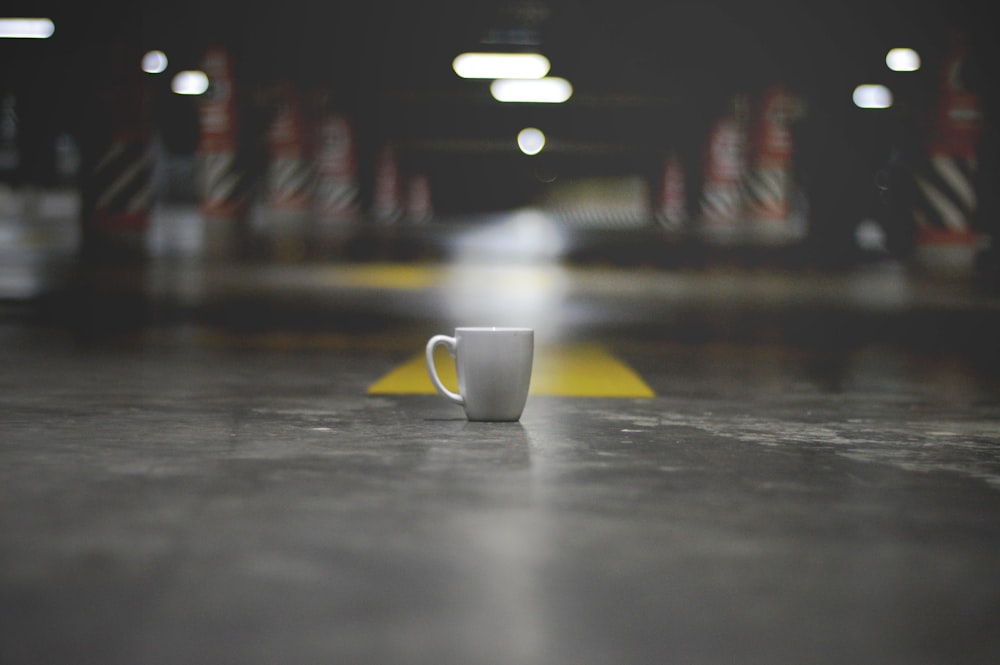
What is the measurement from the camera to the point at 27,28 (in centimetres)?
2594

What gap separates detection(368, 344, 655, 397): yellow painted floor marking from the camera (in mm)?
6719

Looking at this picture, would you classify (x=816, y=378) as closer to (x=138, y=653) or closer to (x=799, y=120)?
(x=138, y=653)

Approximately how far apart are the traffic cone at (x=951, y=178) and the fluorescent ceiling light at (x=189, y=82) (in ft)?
75.9

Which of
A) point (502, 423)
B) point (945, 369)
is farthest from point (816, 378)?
point (502, 423)

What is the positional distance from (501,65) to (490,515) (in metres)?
27.8

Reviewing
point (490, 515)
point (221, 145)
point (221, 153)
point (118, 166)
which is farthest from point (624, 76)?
point (490, 515)

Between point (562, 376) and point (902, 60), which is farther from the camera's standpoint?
point (902, 60)

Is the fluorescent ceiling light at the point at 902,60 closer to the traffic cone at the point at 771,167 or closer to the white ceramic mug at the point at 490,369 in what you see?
the traffic cone at the point at 771,167

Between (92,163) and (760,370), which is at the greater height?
(92,163)

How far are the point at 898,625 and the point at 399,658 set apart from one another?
0.88 meters

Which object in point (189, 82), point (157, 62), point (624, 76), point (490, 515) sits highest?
point (189, 82)

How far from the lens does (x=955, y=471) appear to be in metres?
4.53

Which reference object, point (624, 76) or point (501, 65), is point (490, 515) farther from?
point (624, 76)

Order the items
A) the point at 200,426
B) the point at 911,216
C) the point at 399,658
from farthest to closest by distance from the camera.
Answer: the point at 911,216
the point at 200,426
the point at 399,658
